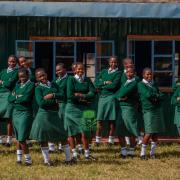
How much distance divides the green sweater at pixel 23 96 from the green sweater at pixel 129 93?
1.71 metres

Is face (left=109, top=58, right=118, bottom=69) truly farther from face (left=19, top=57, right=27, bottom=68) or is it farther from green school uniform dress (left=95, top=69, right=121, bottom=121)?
face (left=19, top=57, right=27, bottom=68)

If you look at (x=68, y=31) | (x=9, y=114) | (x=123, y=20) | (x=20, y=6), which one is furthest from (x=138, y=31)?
(x=9, y=114)

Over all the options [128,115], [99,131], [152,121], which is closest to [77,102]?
[128,115]

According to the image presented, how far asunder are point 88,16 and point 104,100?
1913 mm

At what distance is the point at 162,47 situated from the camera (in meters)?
14.7

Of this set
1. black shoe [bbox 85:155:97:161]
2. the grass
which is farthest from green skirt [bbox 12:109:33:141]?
black shoe [bbox 85:155:97:161]

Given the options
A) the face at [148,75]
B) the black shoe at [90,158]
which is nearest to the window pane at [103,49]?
the face at [148,75]

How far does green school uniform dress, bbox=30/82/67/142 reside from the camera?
36.6 feet

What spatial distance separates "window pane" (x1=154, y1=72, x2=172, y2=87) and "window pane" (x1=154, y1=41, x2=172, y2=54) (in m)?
0.47

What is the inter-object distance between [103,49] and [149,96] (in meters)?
2.95

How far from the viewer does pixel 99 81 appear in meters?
13.1

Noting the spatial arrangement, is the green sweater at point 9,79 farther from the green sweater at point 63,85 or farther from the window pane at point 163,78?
the window pane at point 163,78

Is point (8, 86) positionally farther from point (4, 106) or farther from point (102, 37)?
point (102, 37)

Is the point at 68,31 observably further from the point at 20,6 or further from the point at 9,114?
the point at 9,114
